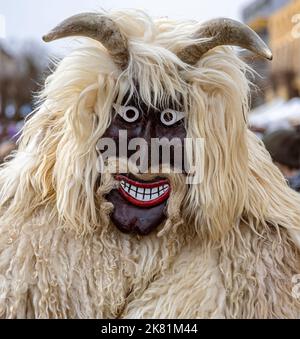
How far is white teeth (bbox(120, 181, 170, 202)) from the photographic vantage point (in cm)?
197

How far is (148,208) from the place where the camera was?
1.99 meters

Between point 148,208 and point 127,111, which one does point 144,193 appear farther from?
point 127,111

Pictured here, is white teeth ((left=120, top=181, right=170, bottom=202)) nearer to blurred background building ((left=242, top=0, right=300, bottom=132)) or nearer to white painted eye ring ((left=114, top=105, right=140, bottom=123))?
white painted eye ring ((left=114, top=105, right=140, bottom=123))

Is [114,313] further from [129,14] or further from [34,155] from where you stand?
[129,14]

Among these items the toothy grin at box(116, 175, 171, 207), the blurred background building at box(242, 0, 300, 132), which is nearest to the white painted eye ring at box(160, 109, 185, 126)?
the toothy grin at box(116, 175, 171, 207)

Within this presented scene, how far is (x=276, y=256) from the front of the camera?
2021mm

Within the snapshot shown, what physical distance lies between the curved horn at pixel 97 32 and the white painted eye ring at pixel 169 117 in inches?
7.6

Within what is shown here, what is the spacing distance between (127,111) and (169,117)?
0.13 m

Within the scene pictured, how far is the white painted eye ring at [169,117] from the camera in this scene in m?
1.98

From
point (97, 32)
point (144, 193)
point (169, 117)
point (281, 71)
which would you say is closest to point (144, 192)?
point (144, 193)

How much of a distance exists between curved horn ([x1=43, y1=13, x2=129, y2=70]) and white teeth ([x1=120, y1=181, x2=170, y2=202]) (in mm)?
370

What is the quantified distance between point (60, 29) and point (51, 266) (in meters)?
0.69
